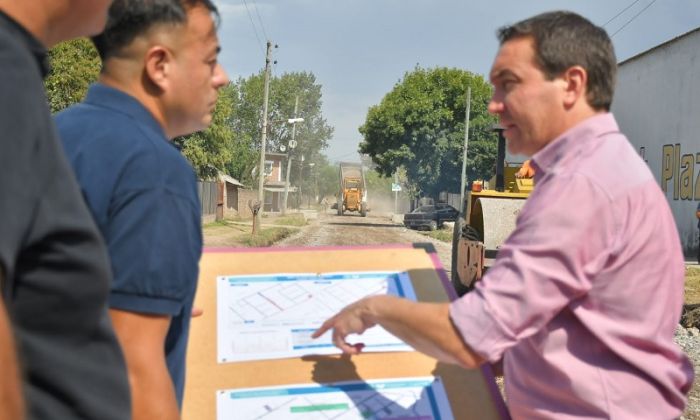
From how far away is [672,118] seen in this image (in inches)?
880

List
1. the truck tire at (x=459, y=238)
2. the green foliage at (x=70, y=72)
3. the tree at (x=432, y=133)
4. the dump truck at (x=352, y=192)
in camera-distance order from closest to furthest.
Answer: the truck tire at (x=459, y=238) < the green foliage at (x=70, y=72) < the tree at (x=432, y=133) < the dump truck at (x=352, y=192)

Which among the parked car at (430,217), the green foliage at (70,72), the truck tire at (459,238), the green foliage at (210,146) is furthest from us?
the parked car at (430,217)

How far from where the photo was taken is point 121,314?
1.49m

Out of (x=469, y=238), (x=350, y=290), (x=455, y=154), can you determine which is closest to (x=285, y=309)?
(x=350, y=290)

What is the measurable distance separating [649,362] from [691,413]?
166 inches

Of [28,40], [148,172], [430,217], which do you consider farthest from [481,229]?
[430,217]

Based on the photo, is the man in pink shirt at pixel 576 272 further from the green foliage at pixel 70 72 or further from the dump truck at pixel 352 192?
the dump truck at pixel 352 192

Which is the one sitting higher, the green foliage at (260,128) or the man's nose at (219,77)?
the green foliage at (260,128)

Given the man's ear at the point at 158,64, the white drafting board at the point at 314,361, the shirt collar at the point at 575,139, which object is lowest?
the white drafting board at the point at 314,361

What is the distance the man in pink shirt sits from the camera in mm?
1731

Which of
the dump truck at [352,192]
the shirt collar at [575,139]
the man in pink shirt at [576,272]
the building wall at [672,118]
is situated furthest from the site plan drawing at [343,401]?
the dump truck at [352,192]

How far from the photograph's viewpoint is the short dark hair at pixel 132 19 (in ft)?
5.55

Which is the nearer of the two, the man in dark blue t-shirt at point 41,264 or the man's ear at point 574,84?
the man in dark blue t-shirt at point 41,264

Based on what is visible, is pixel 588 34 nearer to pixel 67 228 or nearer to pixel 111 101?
pixel 111 101
